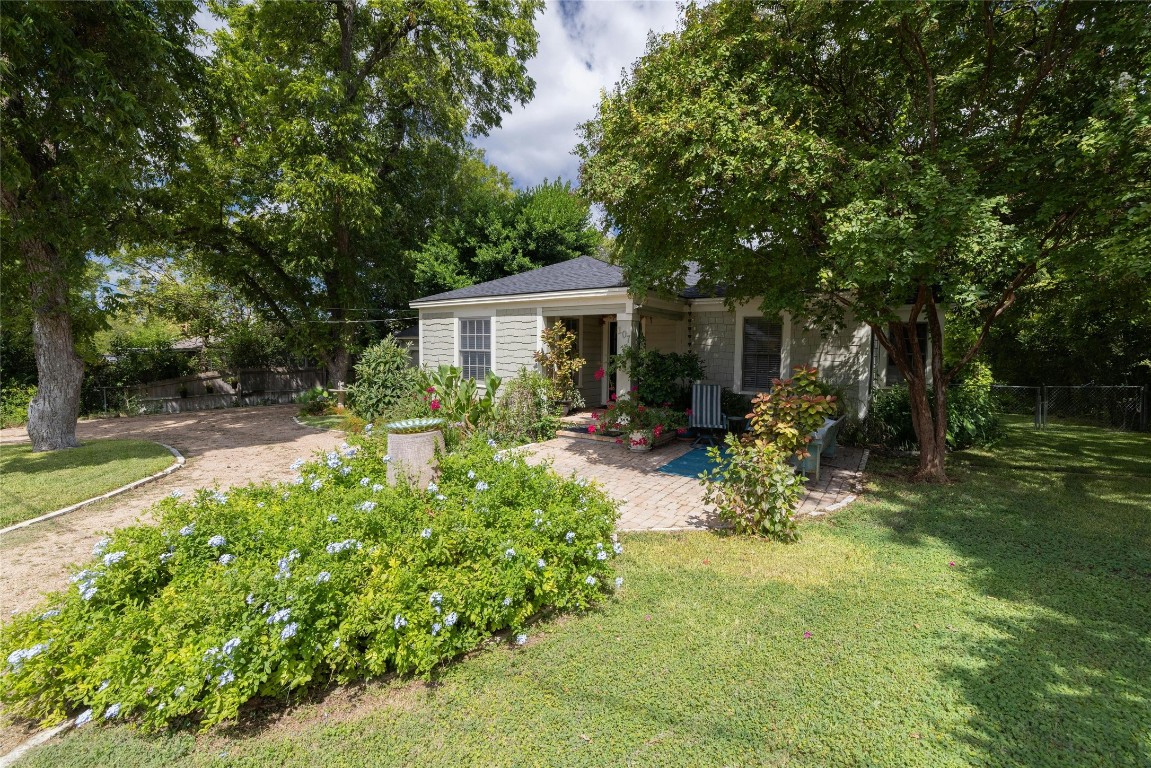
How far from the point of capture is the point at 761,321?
10.3 metres

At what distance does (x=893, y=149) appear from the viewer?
5395 mm

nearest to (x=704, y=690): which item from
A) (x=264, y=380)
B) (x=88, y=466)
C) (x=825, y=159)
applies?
(x=825, y=159)

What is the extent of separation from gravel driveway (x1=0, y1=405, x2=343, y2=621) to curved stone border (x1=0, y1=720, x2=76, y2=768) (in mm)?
1707

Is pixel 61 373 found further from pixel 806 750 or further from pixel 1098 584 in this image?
pixel 1098 584

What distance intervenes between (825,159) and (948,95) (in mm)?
2173

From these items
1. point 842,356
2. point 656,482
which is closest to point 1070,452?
point 842,356

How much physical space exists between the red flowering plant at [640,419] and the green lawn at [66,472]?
7.65m

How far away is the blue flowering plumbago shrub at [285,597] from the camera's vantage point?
7.99 feet

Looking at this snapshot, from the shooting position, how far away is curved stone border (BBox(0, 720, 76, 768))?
7.62 feet

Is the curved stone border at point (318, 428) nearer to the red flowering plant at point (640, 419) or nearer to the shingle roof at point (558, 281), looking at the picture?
the shingle roof at point (558, 281)

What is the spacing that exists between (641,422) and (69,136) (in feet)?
35.5

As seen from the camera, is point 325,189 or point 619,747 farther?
point 325,189

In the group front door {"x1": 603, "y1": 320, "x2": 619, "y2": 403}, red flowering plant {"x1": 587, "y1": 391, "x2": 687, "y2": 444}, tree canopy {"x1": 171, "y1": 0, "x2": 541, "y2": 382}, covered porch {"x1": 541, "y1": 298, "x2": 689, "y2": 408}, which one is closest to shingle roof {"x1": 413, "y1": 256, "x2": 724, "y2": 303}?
covered porch {"x1": 541, "y1": 298, "x2": 689, "y2": 408}

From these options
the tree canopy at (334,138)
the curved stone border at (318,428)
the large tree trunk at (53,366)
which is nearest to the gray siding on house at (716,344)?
the curved stone border at (318,428)
